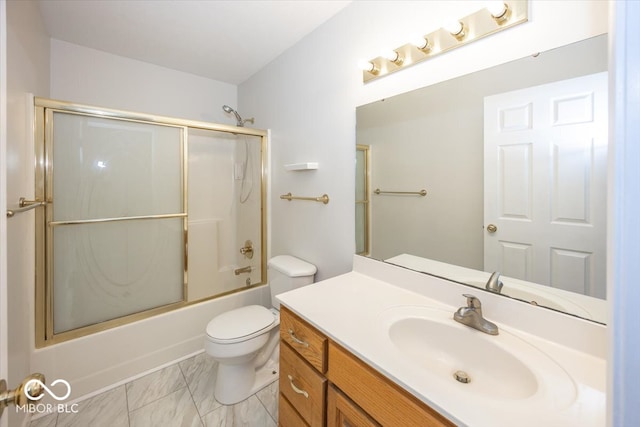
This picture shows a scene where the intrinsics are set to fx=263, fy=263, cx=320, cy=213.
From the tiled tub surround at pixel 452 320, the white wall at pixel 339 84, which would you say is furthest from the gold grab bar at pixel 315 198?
the tiled tub surround at pixel 452 320

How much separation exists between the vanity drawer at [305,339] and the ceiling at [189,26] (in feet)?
5.63

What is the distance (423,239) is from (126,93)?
2573mm

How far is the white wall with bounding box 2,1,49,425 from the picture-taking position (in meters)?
1.10

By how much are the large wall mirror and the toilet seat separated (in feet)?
2.82

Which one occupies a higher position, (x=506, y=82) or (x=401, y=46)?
(x=401, y=46)

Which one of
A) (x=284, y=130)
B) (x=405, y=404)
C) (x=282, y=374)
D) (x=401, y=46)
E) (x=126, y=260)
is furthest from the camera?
(x=284, y=130)

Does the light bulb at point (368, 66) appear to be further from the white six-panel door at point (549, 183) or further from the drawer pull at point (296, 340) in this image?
the drawer pull at point (296, 340)

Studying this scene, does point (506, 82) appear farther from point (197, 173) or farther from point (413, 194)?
point (197, 173)

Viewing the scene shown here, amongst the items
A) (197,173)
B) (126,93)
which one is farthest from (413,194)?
(126,93)

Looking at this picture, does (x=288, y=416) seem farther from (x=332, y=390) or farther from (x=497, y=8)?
(x=497, y=8)

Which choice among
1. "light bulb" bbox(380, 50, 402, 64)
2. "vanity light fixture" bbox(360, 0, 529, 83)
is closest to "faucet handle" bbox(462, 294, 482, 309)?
"vanity light fixture" bbox(360, 0, 529, 83)

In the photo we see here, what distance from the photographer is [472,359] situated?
0.89 m

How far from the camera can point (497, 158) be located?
39.8 inches

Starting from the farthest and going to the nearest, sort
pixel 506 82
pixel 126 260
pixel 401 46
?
pixel 126 260
pixel 401 46
pixel 506 82
